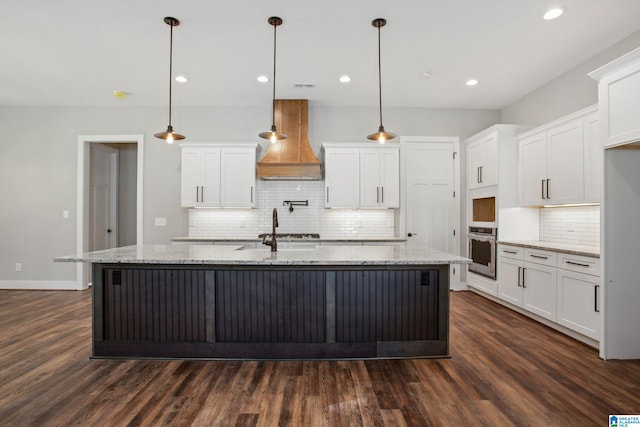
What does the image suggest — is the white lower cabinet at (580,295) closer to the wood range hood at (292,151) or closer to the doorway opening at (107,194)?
the wood range hood at (292,151)

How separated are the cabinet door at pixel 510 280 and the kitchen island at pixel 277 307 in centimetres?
183

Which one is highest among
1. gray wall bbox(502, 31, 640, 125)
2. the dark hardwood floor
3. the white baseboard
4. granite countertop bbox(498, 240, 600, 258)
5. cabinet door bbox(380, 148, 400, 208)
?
gray wall bbox(502, 31, 640, 125)

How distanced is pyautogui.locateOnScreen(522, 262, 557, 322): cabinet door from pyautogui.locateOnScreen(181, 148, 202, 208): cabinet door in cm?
448

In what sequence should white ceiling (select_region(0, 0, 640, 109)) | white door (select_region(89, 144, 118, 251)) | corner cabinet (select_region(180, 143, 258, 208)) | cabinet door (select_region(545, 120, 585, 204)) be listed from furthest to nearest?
white door (select_region(89, 144, 118, 251))
corner cabinet (select_region(180, 143, 258, 208))
cabinet door (select_region(545, 120, 585, 204))
white ceiling (select_region(0, 0, 640, 109))

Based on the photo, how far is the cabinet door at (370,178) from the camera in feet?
16.2

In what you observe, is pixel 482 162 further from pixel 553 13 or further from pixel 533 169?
pixel 553 13

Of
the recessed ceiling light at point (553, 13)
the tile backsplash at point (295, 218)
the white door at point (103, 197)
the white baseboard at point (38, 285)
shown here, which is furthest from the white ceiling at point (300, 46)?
the white baseboard at point (38, 285)

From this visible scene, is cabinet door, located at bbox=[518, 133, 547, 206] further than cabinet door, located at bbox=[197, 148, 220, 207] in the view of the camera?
No

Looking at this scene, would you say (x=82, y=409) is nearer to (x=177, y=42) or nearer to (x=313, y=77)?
(x=177, y=42)

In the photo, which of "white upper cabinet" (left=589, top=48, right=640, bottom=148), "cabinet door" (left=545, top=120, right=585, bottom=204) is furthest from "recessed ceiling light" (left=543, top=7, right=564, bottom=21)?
"cabinet door" (left=545, top=120, right=585, bottom=204)

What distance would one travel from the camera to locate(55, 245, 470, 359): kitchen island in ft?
8.87

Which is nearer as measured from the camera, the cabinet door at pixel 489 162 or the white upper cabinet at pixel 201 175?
the cabinet door at pixel 489 162

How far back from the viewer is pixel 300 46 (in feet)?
11.3

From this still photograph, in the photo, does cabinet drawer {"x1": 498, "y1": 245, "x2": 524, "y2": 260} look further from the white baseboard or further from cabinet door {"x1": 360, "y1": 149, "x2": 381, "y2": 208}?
the white baseboard
